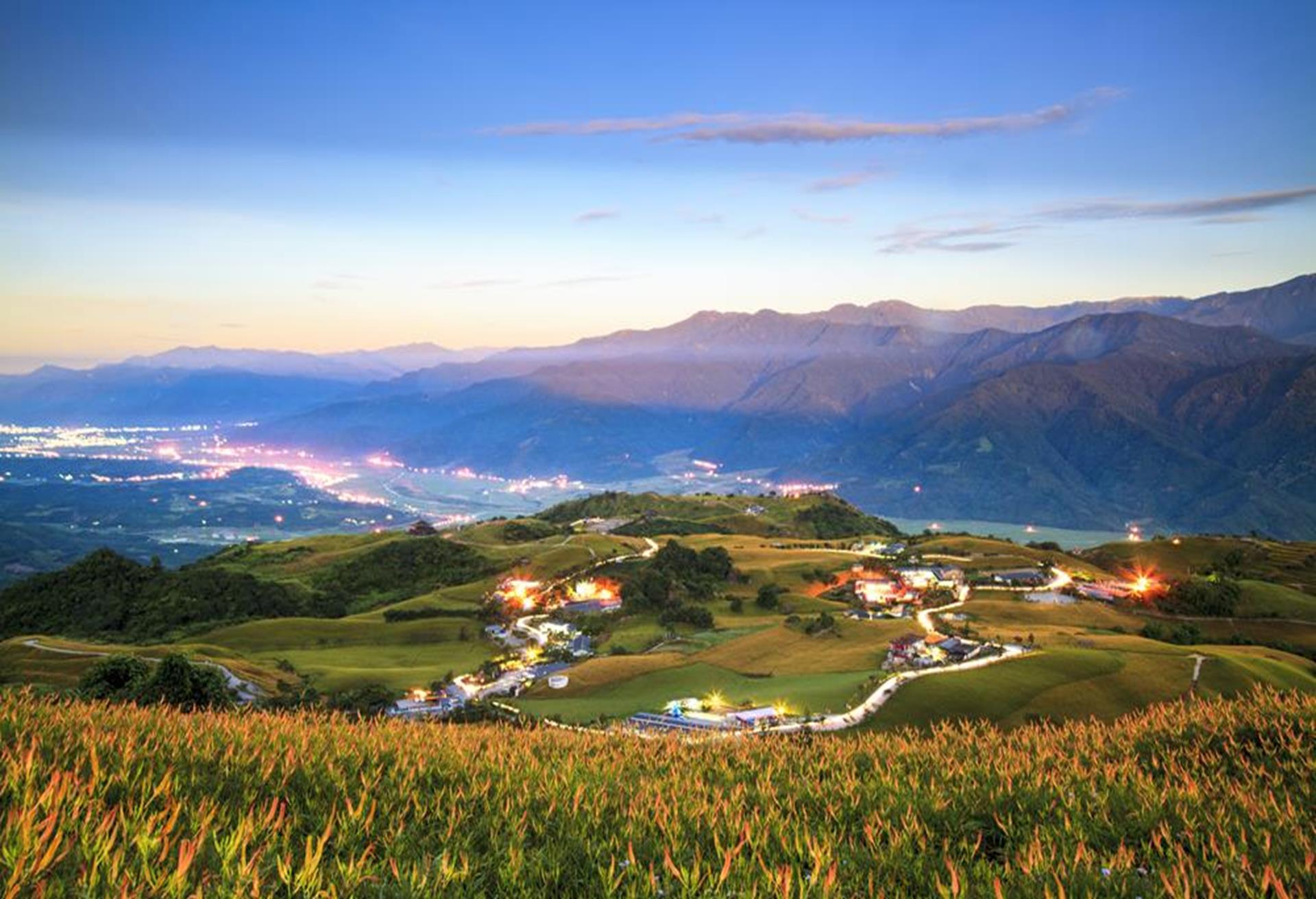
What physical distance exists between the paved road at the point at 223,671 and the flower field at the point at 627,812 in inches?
1646

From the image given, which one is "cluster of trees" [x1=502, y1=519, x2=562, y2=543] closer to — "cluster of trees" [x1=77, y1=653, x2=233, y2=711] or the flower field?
"cluster of trees" [x1=77, y1=653, x2=233, y2=711]

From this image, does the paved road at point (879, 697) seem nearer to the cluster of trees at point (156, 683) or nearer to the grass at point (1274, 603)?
the cluster of trees at point (156, 683)

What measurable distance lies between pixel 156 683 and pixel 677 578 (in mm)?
81365

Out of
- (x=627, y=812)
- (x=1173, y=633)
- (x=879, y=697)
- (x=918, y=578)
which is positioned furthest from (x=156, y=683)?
(x=918, y=578)

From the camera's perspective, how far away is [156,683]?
33531mm

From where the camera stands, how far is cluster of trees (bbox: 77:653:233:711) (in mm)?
33031

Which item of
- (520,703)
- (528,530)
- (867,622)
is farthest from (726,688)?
(528,530)

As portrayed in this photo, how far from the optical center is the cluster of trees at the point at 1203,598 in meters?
89.9

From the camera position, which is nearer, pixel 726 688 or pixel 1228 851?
pixel 1228 851

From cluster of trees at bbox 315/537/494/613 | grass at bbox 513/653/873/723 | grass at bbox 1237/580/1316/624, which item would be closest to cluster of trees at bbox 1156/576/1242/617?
grass at bbox 1237/580/1316/624

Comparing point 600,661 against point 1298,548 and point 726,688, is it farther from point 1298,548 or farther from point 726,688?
point 1298,548

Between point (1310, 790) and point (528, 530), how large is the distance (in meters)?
166

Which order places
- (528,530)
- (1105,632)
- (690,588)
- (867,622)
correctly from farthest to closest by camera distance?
1. (528,530)
2. (690,588)
3. (867,622)
4. (1105,632)

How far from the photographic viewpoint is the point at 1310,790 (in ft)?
30.3
